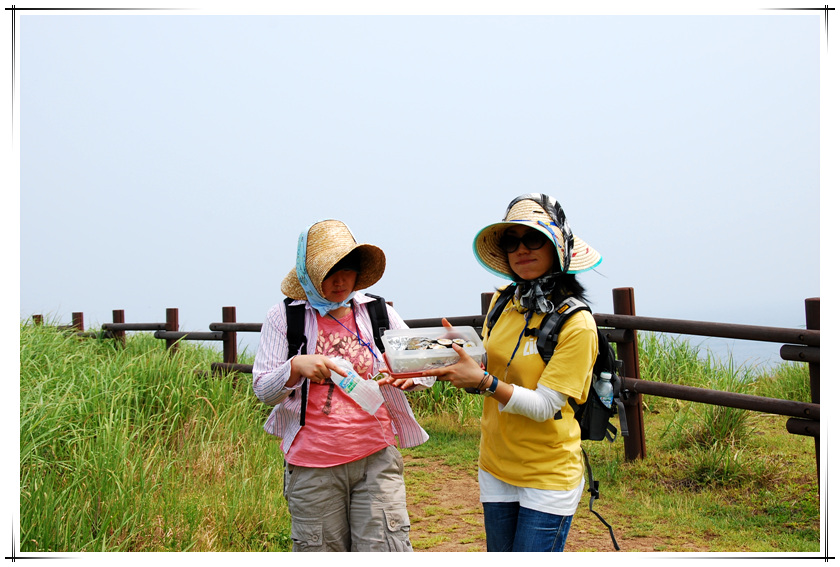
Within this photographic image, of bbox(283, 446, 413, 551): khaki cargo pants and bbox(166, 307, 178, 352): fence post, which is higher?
bbox(166, 307, 178, 352): fence post

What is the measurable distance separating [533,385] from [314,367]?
85 centimetres

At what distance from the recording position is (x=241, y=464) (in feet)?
18.8

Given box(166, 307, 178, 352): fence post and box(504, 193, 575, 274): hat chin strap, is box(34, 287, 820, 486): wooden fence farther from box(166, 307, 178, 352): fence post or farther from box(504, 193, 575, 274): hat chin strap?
box(166, 307, 178, 352): fence post

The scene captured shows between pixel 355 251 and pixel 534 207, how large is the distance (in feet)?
2.86

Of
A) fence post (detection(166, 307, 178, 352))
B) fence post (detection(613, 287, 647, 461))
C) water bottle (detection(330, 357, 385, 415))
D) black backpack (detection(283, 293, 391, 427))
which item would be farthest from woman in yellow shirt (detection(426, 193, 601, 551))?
fence post (detection(166, 307, 178, 352))

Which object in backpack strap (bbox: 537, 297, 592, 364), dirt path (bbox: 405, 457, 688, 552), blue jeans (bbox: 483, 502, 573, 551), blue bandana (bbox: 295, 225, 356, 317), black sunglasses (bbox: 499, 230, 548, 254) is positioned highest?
black sunglasses (bbox: 499, 230, 548, 254)

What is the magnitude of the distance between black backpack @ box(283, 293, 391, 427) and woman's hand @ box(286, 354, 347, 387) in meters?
0.14

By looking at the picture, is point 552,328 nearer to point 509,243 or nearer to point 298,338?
point 509,243

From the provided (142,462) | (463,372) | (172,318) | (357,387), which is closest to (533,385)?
(463,372)

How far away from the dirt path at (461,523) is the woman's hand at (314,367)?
8.40 feet

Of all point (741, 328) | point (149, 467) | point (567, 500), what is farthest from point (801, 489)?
point (149, 467)

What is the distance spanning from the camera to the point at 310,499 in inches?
110

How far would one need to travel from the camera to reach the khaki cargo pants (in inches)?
110

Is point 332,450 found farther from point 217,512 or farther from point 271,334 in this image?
point 217,512
